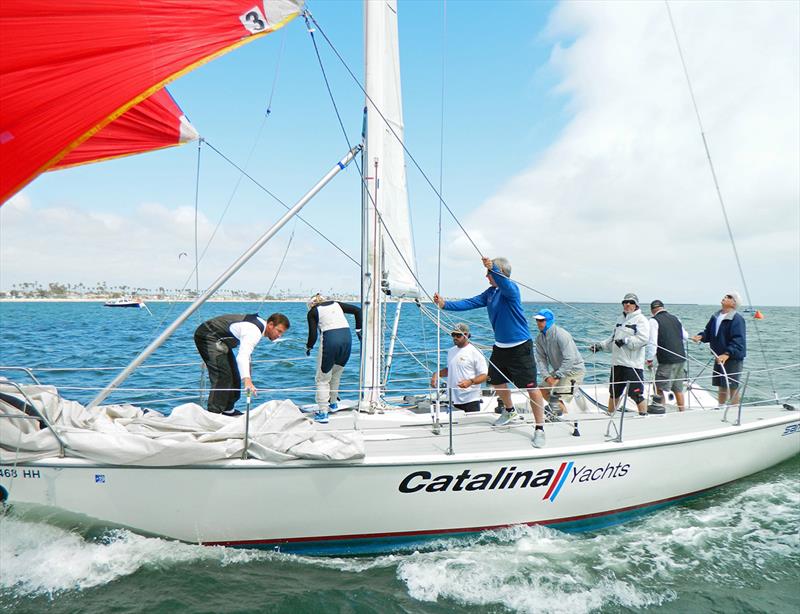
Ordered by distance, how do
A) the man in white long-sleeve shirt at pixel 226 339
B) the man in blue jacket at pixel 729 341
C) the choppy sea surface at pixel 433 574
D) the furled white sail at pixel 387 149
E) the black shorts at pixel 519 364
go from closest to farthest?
the choppy sea surface at pixel 433 574 < the black shorts at pixel 519 364 < the man in white long-sleeve shirt at pixel 226 339 < the furled white sail at pixel 387 149 < the man in blue jacket at pixel 729 341

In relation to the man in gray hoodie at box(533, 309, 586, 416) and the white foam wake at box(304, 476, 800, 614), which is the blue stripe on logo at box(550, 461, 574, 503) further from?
the man in gray hoodie at box(533, 309, 586, 416)

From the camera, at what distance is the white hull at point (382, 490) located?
395 cm

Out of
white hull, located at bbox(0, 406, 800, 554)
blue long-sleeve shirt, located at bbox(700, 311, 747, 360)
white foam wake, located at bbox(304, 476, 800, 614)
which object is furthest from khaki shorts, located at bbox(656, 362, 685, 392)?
white foam wake, located at bbox(304, 476, 800, 614)

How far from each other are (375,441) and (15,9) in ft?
14.0

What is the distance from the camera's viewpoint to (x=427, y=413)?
6.12 metres

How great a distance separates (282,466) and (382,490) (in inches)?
35.2

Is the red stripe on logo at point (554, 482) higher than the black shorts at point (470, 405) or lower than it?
lower

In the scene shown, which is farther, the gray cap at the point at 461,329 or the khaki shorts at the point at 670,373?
the khaki shorts at the point at 670,373

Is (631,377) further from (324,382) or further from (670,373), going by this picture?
(324,382)

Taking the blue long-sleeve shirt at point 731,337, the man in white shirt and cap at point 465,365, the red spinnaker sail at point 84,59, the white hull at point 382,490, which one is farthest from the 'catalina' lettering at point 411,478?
the blue long-sleeve shirt at point 731,337

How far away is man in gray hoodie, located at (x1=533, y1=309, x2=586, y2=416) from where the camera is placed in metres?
5.88

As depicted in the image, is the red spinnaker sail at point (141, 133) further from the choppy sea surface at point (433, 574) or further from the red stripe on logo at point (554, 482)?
the red stripe on logo at point (554, 482)

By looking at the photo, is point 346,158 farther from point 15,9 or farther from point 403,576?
point 403,576

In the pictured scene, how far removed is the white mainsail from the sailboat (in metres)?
0.65
